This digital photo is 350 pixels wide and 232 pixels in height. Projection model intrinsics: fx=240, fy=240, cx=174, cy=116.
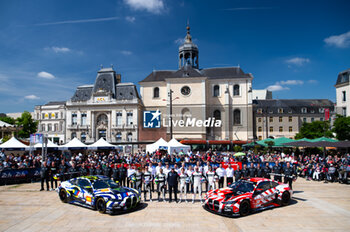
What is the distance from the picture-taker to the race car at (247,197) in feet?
31.3

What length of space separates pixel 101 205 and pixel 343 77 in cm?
4625

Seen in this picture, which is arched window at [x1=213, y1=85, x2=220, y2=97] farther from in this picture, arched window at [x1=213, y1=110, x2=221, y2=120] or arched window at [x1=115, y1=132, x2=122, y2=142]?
arched window at [x1=115, y1=132, x2=122, y2=142]

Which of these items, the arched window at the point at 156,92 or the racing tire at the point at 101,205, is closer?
the racing tire at the point at 101,205

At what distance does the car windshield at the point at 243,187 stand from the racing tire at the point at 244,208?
516 mm

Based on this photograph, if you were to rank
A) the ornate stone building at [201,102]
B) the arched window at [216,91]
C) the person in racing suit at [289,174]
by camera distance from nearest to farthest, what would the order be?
the person in racing suit at [289,174], the ornate stone building at [201,102], the arched window at [216,91]

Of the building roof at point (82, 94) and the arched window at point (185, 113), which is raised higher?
the building roof at point (82, 94)

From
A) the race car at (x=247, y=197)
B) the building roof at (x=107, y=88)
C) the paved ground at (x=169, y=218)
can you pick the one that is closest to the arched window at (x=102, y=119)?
the building roof at (x=107, y=88)

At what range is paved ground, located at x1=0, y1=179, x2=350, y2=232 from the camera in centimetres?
835

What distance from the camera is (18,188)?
15.7 m

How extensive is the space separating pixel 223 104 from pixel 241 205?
44.1 m

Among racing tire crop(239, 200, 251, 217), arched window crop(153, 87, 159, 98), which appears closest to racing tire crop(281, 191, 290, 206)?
racing tire crop(239, 200, 251, 217)

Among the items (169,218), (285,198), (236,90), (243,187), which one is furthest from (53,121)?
(285,198)

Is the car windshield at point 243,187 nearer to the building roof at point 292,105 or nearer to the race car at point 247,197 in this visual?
the race car at point 247,197

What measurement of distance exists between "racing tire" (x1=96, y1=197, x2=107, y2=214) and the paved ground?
21 cm
